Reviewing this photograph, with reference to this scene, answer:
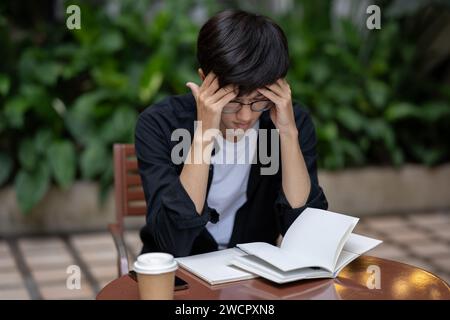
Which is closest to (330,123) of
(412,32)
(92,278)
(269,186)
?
(412,32)

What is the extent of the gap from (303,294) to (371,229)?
2.98 metres

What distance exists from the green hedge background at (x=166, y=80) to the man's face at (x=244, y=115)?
2.41m

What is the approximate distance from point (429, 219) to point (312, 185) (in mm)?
2883

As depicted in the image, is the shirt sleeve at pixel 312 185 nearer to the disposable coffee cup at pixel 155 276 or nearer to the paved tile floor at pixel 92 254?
the disposable coffee cup at pixel 155 276

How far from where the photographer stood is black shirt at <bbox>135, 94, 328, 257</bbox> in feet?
5.45

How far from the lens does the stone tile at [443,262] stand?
3531 mm

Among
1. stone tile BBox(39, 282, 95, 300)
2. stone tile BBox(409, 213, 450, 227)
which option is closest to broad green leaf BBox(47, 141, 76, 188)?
stone tile BBox(39, 282, 95, 300)

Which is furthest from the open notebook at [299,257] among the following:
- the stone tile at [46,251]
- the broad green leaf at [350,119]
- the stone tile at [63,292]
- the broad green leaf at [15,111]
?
the broad green leaf at [350,119]

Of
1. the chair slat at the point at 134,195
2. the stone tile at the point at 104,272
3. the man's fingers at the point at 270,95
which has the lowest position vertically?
the stone tile at the point at 104,272

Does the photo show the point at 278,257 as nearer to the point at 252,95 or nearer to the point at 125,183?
the point at 252,95

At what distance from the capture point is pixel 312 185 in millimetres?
1831

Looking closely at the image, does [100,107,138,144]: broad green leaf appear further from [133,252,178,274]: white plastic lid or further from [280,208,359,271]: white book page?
[133,252,178,274]: white plastic lid

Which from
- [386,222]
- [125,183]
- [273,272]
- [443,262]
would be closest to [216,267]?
[273,272]

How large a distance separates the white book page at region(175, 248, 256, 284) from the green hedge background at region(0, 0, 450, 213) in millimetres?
2511
